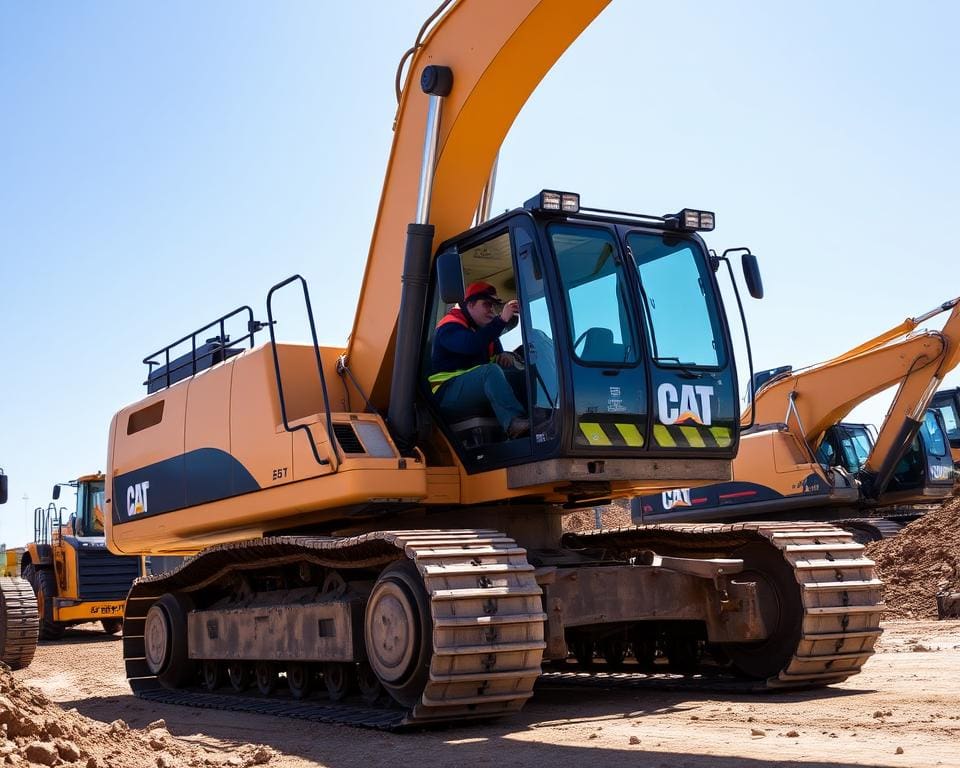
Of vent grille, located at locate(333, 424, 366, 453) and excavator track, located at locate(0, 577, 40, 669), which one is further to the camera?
excavator track, located at locate(0, 577, 40, 669)

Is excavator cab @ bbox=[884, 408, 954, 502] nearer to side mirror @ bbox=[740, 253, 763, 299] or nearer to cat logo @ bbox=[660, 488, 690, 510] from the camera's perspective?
cat logo @ bbox=[660, 488, 690, 510]

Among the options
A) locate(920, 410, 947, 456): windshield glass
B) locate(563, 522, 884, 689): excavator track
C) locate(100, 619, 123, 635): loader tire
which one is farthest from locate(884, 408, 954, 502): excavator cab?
locate(100, 619, 123, 635): loader tire

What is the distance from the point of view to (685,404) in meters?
8.28

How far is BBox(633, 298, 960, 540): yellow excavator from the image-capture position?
18453 mm

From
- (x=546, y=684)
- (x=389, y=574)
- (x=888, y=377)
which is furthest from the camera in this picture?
(x=888, y=377)

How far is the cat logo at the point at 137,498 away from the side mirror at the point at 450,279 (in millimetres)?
4920

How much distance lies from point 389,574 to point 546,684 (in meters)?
2.98

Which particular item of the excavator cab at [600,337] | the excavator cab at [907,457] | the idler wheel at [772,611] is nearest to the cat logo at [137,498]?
the excavator cab at [600,337]

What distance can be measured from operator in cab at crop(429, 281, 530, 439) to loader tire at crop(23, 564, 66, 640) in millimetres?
14004

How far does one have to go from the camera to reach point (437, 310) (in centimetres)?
895

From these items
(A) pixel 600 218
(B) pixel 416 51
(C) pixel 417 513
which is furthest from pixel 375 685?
(B) pixel 416 51

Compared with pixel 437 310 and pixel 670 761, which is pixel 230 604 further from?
pixel 670 761

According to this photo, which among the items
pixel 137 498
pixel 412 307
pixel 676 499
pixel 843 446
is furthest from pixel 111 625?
pixel 412 307

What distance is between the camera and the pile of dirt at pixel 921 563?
1554cm
